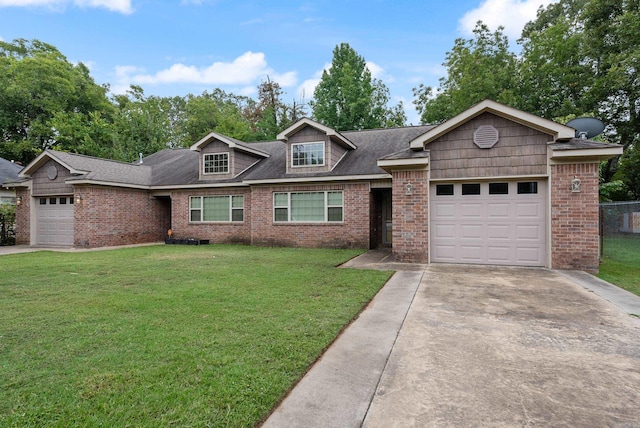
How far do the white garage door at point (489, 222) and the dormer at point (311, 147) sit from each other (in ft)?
17.5

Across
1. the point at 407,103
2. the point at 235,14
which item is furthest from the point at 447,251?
the point at 407,103

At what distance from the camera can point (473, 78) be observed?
23672mm

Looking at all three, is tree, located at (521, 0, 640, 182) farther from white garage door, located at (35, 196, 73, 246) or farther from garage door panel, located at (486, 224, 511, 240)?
white garage door, located at (35, 196, 73, 246)

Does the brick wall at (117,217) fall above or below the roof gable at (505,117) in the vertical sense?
below

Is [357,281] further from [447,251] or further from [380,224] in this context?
[380,224]

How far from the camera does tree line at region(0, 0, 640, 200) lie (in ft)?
61.7

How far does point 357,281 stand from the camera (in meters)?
6.67

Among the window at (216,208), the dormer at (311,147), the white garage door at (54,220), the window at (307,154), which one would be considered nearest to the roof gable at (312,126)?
the dormer at (311,147)

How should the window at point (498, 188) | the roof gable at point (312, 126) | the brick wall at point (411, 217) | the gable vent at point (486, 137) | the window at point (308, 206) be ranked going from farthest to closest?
the roof gable at point (312, 126), the window at point (308, 206), the brick wall at point (411, 217), the window at point (498, 188), the gable vent at point (486, 137)

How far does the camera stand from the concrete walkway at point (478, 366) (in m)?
2.38

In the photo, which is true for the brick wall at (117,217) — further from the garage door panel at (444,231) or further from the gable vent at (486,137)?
the gable vent at (486,137)

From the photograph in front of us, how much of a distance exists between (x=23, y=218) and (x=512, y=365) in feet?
63.8

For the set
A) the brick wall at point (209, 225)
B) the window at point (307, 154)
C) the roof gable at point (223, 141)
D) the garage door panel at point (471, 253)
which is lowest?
the garage door panel at point (471, 253)

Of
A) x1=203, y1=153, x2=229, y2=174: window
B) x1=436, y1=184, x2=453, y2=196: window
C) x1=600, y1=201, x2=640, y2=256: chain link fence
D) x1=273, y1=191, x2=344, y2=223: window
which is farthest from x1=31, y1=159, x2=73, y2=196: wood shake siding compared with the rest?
x1=600, y1=201, x2=640, y2=256: chain link fence
